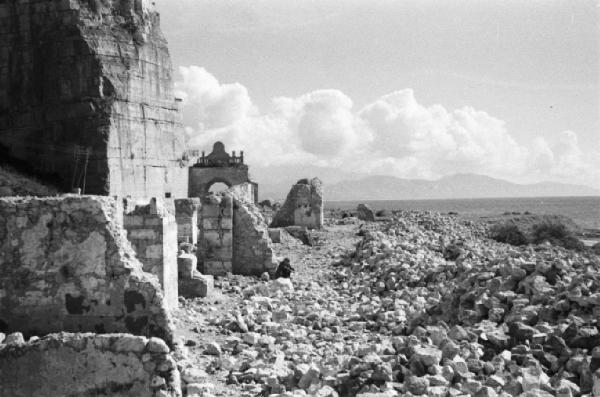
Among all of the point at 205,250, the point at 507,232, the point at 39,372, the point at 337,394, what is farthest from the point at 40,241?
the point at 507,232

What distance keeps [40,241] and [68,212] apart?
37 cm

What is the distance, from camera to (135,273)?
5.40 m

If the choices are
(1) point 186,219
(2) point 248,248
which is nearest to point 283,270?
(2) point 248,248

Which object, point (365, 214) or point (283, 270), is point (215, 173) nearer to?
point (365, 214)

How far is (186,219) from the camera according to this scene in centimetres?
1409

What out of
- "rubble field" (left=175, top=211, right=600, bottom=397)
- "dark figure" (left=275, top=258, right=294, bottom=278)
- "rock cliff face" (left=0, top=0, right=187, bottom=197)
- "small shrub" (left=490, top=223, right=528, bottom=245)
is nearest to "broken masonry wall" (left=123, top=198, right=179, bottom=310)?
"rubble field" (left=175, top=211, right=600, bottom=397)

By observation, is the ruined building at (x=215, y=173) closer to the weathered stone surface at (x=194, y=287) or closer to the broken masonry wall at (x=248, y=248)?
the broken masonry wall at (x=248, y=248)

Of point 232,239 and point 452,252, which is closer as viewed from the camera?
point 232,239

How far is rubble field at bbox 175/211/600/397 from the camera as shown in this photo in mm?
5305

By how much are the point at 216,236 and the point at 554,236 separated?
18934 mm

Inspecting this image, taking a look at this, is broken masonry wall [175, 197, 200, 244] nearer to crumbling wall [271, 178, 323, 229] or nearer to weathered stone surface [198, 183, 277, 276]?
weathered stone surface [198, 183, 277, 276]

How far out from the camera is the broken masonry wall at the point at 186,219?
1385 centimetres

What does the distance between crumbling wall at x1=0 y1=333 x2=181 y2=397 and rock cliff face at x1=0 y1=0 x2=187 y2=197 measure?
2078cm

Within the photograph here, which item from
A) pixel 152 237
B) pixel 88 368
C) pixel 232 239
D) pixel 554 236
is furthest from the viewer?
pixel 554 236
